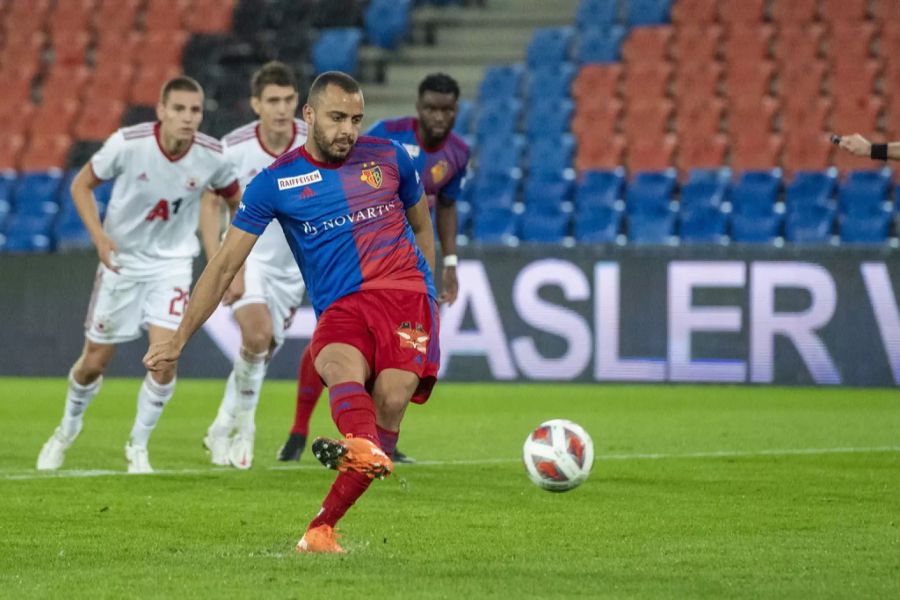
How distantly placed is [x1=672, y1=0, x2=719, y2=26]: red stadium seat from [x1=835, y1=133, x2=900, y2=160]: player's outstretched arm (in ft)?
40.0

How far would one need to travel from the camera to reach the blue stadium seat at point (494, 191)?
1852cm

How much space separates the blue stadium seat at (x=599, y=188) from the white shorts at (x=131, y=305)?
920cm

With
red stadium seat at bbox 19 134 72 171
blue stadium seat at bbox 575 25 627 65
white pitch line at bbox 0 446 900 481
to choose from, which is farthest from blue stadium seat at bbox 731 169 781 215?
red stadium seat at bbox 19 134 72 171

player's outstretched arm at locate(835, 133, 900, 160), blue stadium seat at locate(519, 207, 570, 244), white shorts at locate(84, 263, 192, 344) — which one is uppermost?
player's outstretched arm at locate(835, 133, 900, 160)

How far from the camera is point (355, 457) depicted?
5.64 metres

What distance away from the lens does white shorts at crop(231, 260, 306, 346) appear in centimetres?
987

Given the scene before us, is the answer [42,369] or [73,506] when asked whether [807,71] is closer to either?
[42,369]

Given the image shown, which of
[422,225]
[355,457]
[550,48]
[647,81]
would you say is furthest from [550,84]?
[355,457]

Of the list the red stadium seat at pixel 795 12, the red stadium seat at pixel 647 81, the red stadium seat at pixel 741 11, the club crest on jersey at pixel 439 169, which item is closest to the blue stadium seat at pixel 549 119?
the red stadium seat at pixel 647 81

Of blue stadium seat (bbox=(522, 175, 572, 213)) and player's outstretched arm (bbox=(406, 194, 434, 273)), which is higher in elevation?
player's outstretched arm (bbox=(406, 194, 434, 273))

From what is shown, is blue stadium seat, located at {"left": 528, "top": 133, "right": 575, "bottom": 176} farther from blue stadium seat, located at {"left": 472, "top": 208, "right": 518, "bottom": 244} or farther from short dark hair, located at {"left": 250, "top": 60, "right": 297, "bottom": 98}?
short dark hair, located at {"left": 250, "top": 60, "right": 297, "bottom": 98}

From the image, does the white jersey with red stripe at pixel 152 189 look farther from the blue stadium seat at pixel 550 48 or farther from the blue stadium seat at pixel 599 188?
the blue stadium seat at pixel 550 48

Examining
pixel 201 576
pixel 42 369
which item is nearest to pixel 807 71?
pixel 42 369

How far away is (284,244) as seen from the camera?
10.1 m
